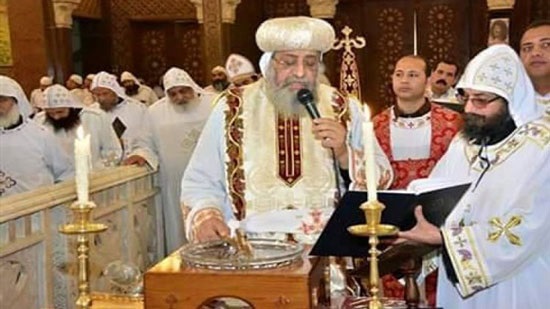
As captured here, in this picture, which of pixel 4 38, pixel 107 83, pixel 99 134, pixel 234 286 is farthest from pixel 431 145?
pixel 4 38

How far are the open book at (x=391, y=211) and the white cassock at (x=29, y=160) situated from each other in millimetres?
2807

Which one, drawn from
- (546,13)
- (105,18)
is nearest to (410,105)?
(546,13)

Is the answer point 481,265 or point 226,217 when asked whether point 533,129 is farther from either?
point 226,217

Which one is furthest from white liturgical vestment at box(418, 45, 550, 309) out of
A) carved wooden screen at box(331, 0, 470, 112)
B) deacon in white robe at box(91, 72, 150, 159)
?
carved wooden screen at box(331, 0, 470, 112)

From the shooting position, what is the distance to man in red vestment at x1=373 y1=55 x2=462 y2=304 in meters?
4.28

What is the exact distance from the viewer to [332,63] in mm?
11172

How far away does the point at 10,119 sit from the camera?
4.70 meters

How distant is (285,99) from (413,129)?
63.9 inches

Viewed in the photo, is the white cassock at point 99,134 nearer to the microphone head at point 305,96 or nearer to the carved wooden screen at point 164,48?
the microphone head at point 305,96

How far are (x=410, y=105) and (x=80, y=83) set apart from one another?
7329mm

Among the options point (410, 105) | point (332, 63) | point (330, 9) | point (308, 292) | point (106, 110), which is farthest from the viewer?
point (332, 63)

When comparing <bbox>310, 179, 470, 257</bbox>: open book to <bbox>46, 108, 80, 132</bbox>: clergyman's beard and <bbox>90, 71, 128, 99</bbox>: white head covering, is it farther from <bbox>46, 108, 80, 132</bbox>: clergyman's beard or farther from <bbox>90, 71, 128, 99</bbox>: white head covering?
<bbox>90, 71, 128, 99</bbox>: white head covering

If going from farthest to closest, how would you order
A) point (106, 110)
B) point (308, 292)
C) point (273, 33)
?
point (106, 110), point (273, 33), point (308, 292)

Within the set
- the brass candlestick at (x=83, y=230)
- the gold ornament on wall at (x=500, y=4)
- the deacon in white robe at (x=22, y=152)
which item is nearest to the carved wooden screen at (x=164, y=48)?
the gold ornament on wall at (x=500, y=4)
